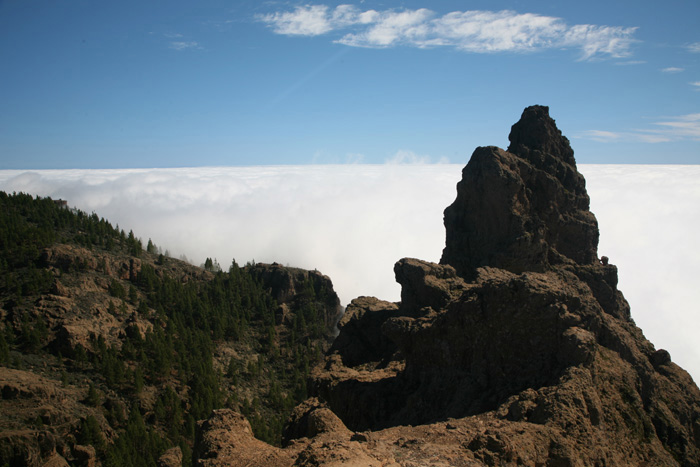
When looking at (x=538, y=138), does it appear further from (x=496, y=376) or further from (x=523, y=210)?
(x=496, y=376)

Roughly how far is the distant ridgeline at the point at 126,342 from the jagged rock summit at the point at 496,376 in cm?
3438

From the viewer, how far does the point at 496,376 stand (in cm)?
1695

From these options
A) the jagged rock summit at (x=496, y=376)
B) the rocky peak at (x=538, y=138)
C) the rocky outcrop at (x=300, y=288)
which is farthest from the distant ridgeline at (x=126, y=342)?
the rocky peak at (x=538, y=138)

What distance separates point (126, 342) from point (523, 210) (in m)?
61.8

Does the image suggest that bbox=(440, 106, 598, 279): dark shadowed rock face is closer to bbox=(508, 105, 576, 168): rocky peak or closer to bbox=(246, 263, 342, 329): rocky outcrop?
bbox=(508, 105, 576, 168): rocky peak

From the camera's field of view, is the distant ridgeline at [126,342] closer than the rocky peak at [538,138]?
No

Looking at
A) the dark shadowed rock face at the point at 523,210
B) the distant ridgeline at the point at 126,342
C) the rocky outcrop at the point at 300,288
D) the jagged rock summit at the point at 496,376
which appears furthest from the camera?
the rocky outcrop at the point at 300,288

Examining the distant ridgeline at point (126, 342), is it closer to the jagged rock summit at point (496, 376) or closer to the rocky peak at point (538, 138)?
the jagged rock summit at point (496, 376)

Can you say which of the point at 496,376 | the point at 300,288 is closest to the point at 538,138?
the point at 496,376

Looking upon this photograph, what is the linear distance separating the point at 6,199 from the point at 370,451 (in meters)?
118

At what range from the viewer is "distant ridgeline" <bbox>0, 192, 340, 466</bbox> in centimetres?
4816

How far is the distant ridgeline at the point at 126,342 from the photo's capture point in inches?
1896

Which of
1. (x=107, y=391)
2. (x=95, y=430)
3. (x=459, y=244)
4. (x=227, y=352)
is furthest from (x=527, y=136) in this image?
(x=227, y=352)

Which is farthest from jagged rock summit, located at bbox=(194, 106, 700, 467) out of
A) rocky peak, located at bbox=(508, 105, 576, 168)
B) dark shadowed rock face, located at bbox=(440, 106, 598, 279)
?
rocky peak, located at bbox=(508, 105, 576, 168)
